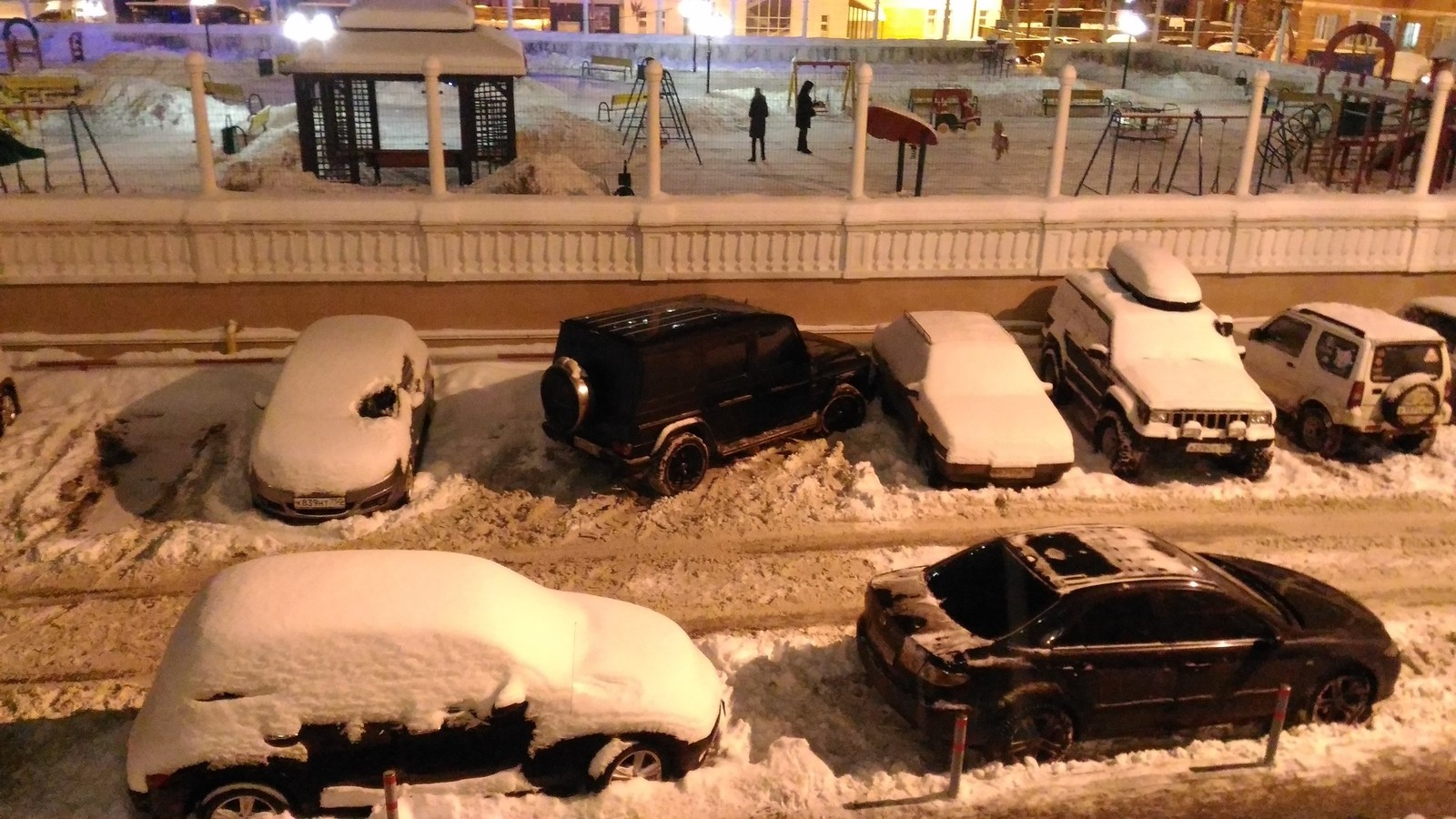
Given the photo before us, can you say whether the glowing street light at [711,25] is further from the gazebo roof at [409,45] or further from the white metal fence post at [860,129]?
the white metal fence post at [860,129]

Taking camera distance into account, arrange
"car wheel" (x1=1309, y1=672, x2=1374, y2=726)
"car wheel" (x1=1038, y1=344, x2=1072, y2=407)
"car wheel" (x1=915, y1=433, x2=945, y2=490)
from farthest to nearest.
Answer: "car wheel" (x1=1038, y1=344, x2=1072, y2=407), "car wheel" (x1=915, y1=433, x2=945, y2=490), "car wheel" (x1=1309, y1=672, x2=1374, y2=726)

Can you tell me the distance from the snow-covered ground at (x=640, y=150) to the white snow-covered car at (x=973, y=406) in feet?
12.5

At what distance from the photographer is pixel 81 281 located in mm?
13250

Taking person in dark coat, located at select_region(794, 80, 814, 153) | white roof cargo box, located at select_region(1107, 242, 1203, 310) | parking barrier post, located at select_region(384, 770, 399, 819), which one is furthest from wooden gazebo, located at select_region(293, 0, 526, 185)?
parking barrier post, located at select_region(384, 770, 399, 819)

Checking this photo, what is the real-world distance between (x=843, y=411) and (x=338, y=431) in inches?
209

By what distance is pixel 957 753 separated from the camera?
7562 millimetres

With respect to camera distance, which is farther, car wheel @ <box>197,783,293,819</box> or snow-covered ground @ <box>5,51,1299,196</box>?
snow-covered ground @ <box>5,51,1299,196</box>

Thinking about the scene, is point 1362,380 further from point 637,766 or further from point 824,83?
point 824,83

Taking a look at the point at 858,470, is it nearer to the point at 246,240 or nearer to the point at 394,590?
the point at 394,590

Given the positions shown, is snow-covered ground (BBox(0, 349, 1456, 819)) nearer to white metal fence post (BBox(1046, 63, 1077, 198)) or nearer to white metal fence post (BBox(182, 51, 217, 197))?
white metal fence post (BBox(182, 51, 217, 197))

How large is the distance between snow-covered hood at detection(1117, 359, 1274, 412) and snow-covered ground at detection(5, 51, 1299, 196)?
4874 mm

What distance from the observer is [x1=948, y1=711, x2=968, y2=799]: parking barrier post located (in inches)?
296

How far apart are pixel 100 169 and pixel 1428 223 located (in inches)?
703

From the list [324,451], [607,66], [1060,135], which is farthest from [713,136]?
[324,451]
